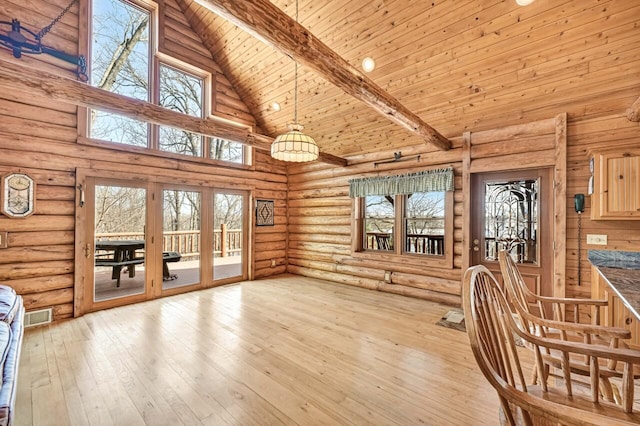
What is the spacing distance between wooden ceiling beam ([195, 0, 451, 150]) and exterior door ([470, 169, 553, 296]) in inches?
97.5

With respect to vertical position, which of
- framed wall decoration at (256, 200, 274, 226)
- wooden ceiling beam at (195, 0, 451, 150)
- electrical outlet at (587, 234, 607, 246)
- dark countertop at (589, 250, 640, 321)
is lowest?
dark countertop at (589, 250, 640, 321)

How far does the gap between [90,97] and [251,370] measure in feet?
11.0

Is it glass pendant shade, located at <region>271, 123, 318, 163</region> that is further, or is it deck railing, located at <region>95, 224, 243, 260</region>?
deck railing, located at <region>95, 224, 243, 260</region>

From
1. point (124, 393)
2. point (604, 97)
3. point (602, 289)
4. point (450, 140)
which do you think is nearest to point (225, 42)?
point (450, 140)

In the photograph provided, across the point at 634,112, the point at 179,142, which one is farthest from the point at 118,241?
the point at 634,112

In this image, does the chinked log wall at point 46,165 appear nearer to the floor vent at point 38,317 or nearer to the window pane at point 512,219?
the floor vent at point 38,317

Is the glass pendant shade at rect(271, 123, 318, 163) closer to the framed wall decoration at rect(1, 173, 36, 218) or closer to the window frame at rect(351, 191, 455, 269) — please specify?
the window frame at rect(351, 191, 455, 269)

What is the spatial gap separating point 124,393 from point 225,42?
18.2 ft

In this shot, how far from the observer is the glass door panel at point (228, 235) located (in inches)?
233

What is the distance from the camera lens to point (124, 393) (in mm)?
2275

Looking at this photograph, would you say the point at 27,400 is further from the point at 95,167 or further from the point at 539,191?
the point at 539,191

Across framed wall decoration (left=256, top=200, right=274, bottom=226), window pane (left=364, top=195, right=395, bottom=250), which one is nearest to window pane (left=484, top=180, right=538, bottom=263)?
window pane (left=364, top=195, right=395, bottom=250)

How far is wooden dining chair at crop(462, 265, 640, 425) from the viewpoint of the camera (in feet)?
2.99

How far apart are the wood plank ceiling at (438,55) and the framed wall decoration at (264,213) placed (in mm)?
2385
